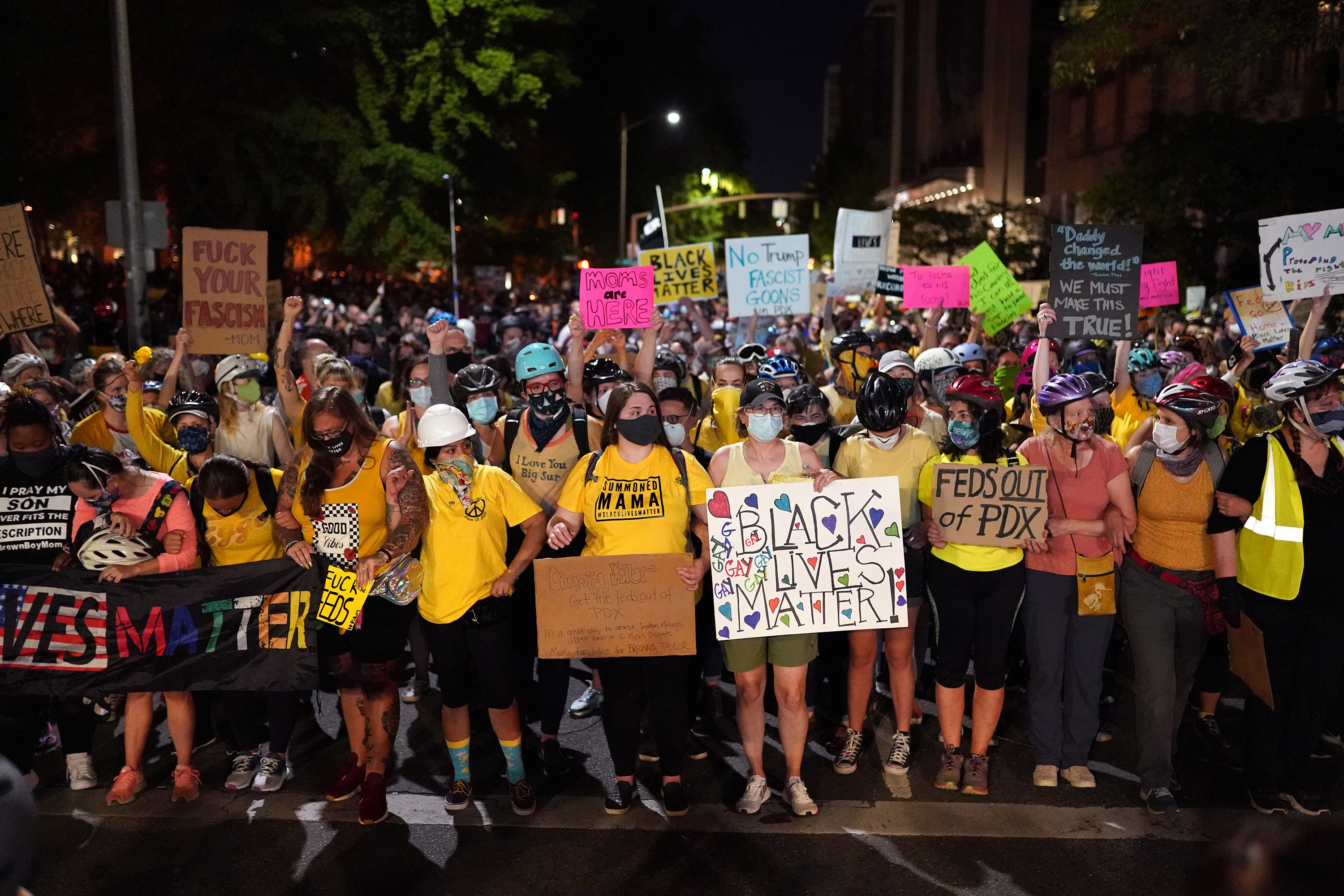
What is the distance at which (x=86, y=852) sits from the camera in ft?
15.5

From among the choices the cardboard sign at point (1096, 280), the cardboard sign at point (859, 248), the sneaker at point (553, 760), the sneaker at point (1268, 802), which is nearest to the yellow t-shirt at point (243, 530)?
the sneaker at point (553, 760)

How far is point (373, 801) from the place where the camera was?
5.00 metres

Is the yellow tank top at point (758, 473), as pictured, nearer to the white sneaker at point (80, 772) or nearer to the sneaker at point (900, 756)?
the sneaker at point (900, 756)

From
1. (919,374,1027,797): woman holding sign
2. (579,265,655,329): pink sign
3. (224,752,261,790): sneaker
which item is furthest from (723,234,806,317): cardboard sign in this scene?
(224,752,261,790): sneaker

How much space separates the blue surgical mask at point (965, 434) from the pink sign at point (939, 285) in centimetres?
551

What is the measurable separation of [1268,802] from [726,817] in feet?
8.36

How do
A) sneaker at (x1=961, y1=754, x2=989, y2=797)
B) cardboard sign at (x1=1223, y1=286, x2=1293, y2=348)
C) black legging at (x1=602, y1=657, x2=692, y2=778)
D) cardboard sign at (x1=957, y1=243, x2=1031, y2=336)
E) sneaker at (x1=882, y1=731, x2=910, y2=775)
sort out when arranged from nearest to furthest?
black legging at (x1=602, y1=657, x2=692, y2=778), sneaker at (x1=961, y1=754, x2=989, y2=797), sneaker at (x1=882, y1=731, x2=910, y2=775), cardboard sign at (x1=1223, y1=286, x2=1293, y2=348), cardboard sign at (x1=957, y1=243, x2=1031, y2=336)

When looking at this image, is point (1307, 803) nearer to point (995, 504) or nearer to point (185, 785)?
point (995, 504)

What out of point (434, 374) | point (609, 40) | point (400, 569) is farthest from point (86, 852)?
point (609, 40)

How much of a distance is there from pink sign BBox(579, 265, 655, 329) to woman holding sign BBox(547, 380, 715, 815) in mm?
3366

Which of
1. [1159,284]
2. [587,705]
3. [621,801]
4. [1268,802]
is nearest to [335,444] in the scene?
[621,801]

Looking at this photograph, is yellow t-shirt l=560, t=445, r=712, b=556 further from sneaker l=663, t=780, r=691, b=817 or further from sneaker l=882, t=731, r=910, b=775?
sneaker l=882, t=731, r=910, b=775

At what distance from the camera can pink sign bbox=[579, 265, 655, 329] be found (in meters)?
8.27

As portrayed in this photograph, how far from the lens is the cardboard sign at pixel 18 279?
7.70m
